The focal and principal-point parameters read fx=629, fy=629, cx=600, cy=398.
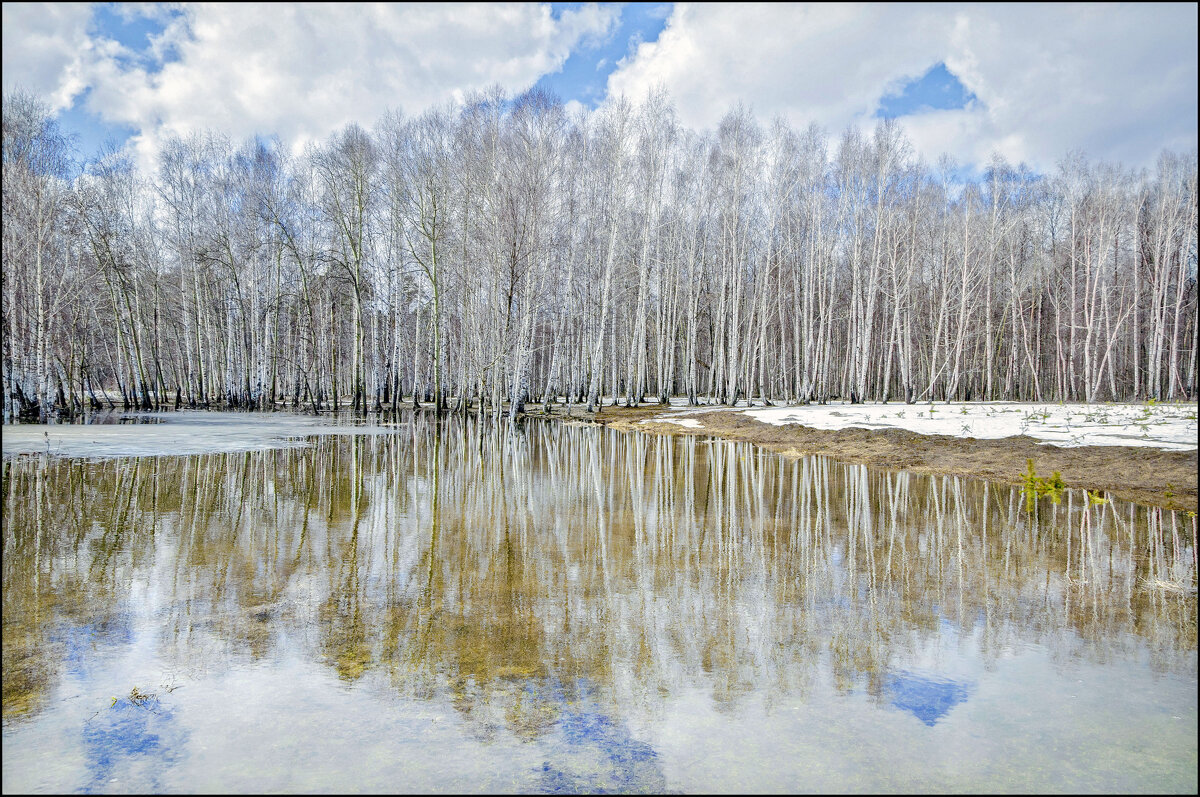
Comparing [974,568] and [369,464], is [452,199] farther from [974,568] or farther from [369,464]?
[974,568]

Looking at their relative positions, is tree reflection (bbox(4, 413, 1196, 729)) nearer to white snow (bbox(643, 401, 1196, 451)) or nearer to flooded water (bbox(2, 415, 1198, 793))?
flooded water (bbox(2, 415, 1198, 793))

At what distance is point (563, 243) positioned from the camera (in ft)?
95.0

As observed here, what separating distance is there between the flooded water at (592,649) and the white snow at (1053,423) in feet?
16.1

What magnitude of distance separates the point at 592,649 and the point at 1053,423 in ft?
46.6

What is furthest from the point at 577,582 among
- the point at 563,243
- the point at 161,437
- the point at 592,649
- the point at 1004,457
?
the point at 563,243

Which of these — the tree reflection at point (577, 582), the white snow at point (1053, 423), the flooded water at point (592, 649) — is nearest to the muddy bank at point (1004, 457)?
the white snow at point (1053, 423)

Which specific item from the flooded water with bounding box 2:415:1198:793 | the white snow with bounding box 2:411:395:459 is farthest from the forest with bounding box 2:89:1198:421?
the flooded water with bounding box 2:415:1198:793

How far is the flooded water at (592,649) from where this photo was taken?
2.48 m

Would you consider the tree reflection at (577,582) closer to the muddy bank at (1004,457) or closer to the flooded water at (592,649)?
the flooded water at (592,649)

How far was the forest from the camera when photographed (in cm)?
2458

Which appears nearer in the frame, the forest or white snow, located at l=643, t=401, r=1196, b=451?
white snow, located at l=643, t=401, r=1196, b=451

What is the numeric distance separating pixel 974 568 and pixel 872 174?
26.3 metres

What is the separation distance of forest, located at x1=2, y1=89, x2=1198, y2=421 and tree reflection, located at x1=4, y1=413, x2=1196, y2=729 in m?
16.3

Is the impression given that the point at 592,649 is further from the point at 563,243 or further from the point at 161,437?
the point at 563,243
